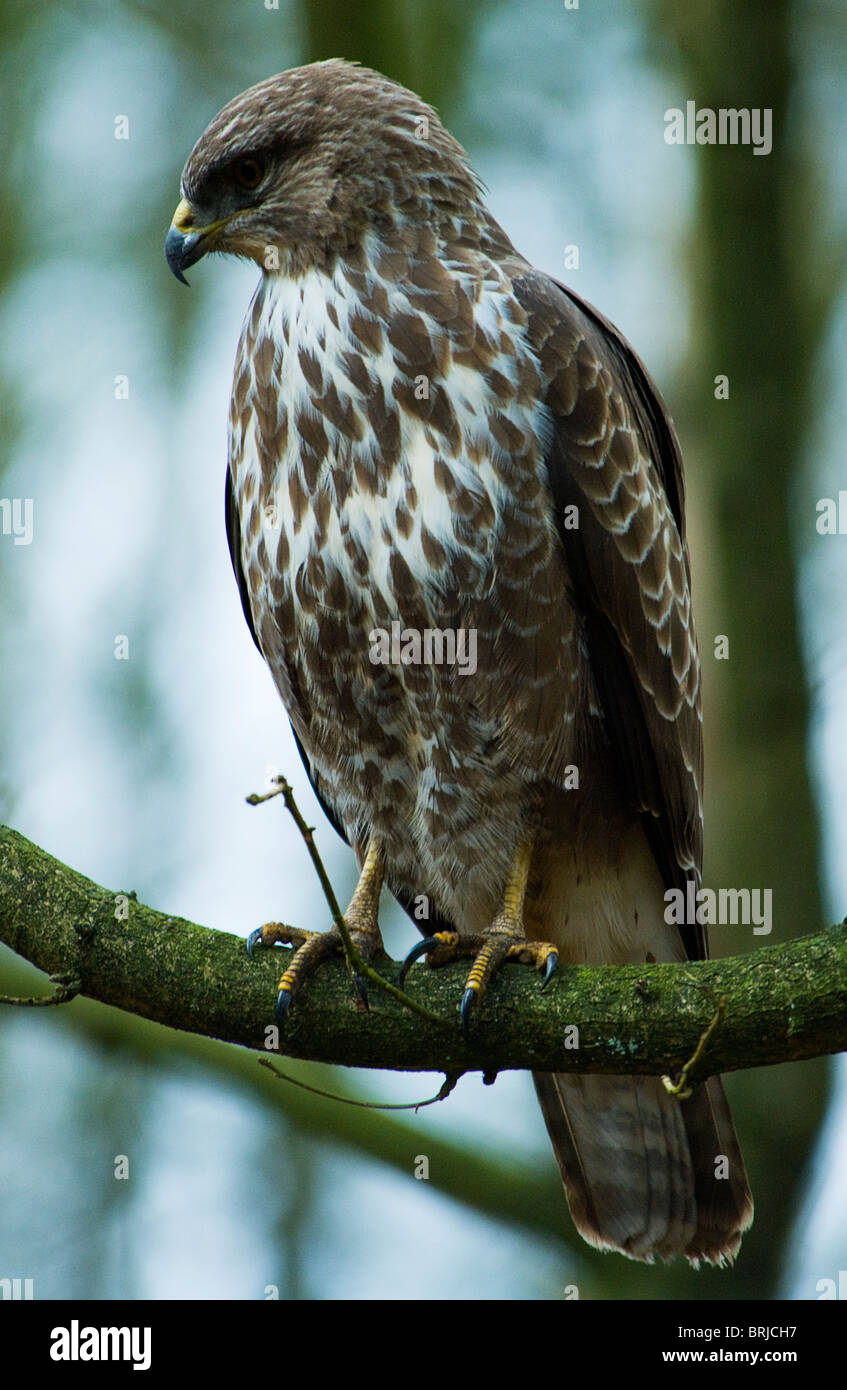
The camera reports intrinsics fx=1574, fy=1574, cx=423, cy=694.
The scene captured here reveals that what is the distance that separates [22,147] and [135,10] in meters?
0.96

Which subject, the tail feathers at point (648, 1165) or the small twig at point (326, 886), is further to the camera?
the tail feathers at point (648, 1165)

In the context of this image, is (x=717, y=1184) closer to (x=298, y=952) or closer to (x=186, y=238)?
(x=298, y=952)

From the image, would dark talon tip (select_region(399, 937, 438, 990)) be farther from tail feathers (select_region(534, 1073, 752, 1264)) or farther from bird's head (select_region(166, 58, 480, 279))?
bird's head (select_region(166, 58, 480, 279))

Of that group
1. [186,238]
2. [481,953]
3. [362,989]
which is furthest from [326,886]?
[186,238]

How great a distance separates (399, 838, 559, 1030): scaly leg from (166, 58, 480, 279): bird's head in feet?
6.38

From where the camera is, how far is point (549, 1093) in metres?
5.23

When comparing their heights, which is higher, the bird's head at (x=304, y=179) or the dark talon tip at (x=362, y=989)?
the bird's head at (x=304, y=179)

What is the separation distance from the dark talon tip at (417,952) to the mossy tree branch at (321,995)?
0.05 meters

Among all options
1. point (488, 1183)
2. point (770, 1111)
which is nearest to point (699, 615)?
point (770, 1111)

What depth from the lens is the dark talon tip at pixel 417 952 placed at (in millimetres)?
4043

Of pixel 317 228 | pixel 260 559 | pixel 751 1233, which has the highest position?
pixel 317 228

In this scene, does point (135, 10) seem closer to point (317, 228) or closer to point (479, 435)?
point (317, 228)

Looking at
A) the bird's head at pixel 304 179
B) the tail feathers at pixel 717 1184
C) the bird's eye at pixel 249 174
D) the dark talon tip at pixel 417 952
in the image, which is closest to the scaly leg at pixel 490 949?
the dark talon tip at pixel 417 952

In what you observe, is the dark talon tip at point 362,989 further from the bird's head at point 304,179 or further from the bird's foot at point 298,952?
the bird's head at point 304,179
